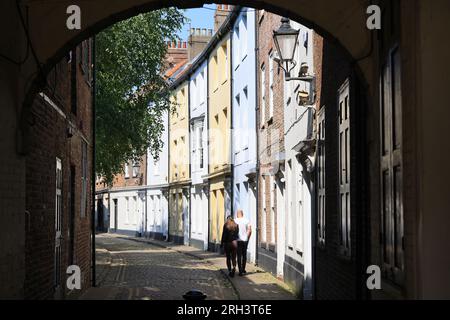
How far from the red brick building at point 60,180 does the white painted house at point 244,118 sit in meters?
7.43

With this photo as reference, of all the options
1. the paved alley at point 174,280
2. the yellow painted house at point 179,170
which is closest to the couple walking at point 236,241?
the paved alley at point 174,280

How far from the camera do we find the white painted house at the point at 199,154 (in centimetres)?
3177

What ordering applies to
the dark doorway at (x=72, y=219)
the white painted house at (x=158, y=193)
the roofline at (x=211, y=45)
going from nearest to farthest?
the dark doorway at (x=72, y=219) < the roofline at (x=211, y=45) < the white painted house at (x=158, y=193)

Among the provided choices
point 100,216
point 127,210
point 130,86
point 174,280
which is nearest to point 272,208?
point 174,280

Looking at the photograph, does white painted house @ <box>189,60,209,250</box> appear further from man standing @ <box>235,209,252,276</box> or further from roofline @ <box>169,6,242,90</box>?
man standing @ <box>235,209,252,276</box>

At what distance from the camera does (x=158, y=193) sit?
4266cm

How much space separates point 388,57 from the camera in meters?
6.56

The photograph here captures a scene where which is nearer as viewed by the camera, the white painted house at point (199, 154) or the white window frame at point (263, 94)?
the white window frame at point (263, 94)

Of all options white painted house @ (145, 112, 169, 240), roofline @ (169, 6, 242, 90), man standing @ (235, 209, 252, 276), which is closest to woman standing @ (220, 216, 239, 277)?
man standing @ (235, 209, 252, 276)

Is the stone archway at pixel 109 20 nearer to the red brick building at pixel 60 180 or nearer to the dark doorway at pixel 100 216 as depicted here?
the red brick building at pixel 60 180

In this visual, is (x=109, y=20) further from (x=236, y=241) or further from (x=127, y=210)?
(x=127, y=210)

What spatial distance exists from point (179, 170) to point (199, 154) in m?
4.32
